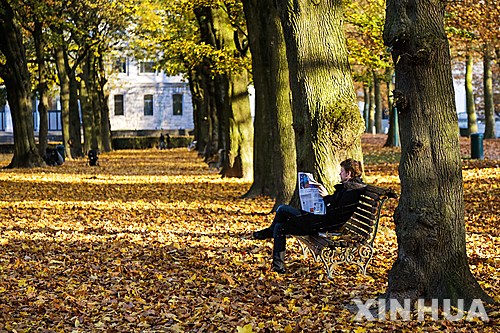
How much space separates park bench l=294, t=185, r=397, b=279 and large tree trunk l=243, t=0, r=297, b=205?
7995mm

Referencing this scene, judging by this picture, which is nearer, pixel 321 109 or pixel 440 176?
pixel 440 176

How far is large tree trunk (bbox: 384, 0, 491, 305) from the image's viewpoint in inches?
323

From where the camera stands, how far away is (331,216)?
1034 cm

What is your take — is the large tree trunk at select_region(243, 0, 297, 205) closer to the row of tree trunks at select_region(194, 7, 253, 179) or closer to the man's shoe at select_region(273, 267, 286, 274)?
the row of tree trunks at select_region(194, 7, 253, 179)

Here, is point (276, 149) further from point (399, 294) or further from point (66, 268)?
point (399, 294)

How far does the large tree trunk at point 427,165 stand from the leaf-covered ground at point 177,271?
0.53 metres

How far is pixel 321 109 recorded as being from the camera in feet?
46.4

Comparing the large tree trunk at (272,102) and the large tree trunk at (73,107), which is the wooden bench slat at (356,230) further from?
the large tree trunk at (73,107)

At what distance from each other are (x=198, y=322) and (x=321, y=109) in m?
6.37

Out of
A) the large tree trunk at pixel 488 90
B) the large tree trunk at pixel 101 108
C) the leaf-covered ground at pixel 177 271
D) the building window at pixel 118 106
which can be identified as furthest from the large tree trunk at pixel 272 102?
the building window at pixel 118 106

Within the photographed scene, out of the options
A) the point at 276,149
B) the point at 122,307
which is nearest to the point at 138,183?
the point at 276,149

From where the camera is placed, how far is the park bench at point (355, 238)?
10086 millimetres

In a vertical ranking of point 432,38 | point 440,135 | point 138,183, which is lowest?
point 138,183
